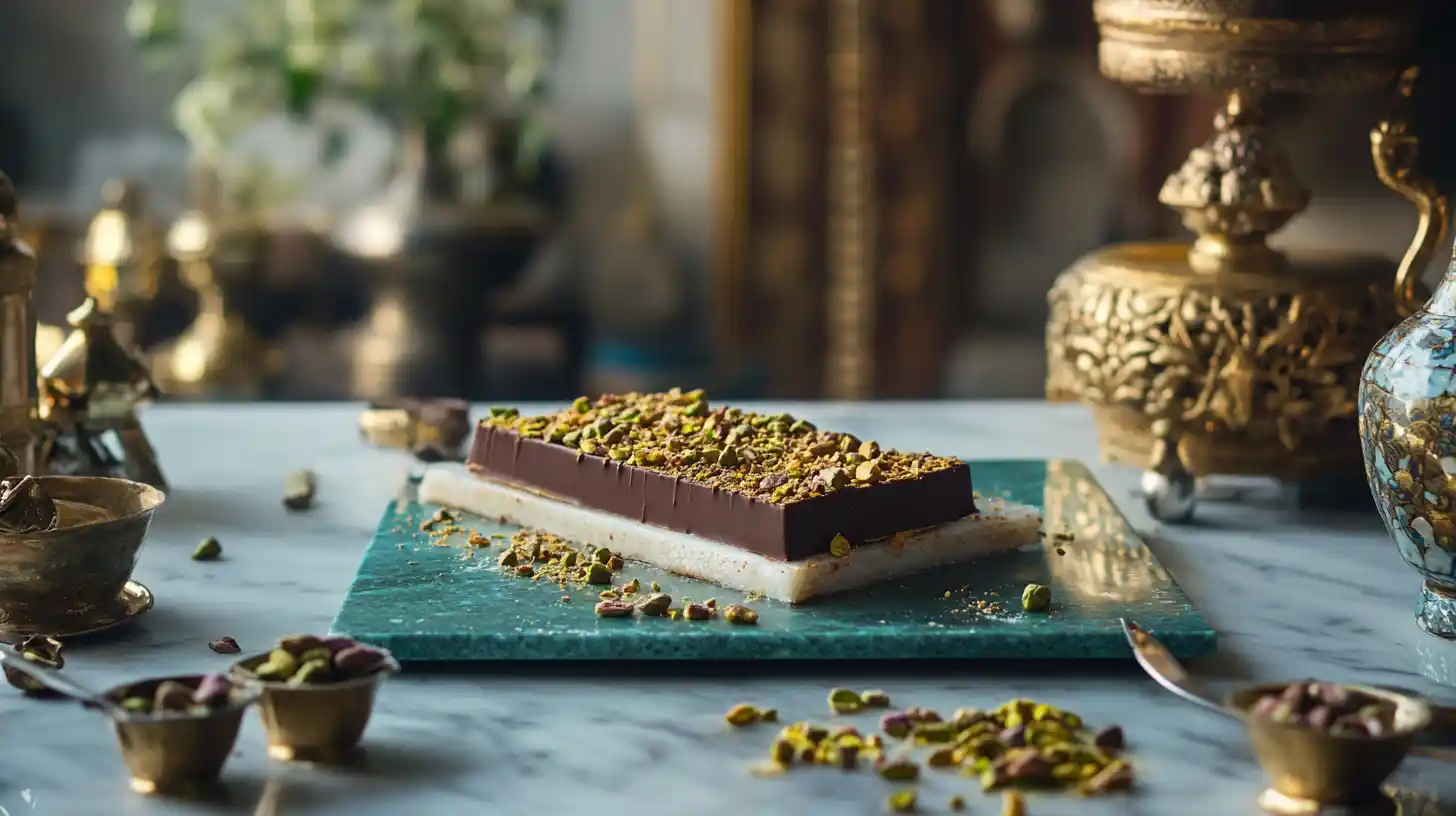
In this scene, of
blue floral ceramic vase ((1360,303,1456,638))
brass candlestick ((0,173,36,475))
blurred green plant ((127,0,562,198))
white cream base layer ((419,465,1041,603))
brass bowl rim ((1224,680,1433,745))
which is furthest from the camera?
blurred green plant ((127,0,562,198))

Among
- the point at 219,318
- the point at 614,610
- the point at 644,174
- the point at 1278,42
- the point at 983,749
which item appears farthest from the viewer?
the point at 644,174

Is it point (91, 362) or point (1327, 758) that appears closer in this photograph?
Answer: point (1327, 758)

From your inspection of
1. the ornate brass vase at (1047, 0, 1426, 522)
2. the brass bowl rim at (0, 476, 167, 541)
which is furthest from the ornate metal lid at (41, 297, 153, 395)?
the ornate brass vase at (1047, 0, 1426, 522)

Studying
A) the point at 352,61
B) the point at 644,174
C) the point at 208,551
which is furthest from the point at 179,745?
the point at 644,174

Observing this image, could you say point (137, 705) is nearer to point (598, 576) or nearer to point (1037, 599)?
point (598, 576)

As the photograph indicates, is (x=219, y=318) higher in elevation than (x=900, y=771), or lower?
lower

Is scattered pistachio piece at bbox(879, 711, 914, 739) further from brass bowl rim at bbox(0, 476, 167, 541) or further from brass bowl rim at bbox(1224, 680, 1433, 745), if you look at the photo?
brass bowl rim at bbox(0, 476, 167, 541)

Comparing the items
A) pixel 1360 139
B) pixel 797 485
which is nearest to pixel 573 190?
pixel 1360 139

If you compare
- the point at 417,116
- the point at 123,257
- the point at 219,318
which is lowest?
the point at 219,318
